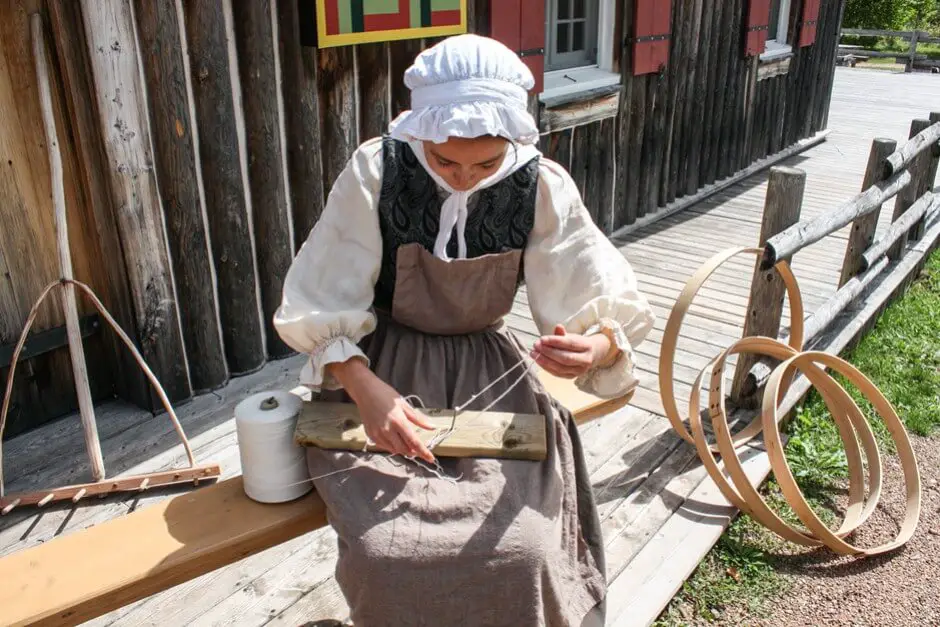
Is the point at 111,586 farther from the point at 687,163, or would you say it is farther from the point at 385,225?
the point at 687,163

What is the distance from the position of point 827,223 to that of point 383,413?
8.21 ft

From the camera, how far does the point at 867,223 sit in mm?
4051

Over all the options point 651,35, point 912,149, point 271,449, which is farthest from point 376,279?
point 651,35

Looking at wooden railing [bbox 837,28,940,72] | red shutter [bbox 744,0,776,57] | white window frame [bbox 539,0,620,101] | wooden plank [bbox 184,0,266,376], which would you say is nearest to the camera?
wooden plank [bbox 184,0,266,376]

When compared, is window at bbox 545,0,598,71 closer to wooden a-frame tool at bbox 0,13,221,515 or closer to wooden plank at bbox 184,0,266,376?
wooden plank at bbox 184,0,266,376

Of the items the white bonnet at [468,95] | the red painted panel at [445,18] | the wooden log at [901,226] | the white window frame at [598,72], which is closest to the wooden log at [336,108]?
the red painted panel at [445,18]

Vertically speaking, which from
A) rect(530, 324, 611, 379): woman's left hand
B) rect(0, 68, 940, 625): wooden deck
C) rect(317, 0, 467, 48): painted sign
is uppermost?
rect(317, 0, 467, 48): painted sign

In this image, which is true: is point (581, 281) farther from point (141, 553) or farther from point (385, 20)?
point (385, 20)

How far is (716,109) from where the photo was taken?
6770 mm

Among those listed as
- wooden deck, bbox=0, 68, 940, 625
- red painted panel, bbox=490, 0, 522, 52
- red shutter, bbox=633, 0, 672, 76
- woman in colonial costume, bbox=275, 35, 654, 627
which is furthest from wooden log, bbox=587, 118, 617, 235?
woman in colonial costume, bbox=275, 35, 654, 627

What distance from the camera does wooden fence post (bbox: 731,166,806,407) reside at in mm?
3051

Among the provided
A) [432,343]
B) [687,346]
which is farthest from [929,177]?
[432,343]

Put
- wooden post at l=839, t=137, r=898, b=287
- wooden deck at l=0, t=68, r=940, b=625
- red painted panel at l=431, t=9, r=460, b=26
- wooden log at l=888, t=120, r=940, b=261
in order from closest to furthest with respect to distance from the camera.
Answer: wooden deck at l=0, t=68, r=940, b=625
red painted panel at l=431, t=9, r=460, b=26
wooden post at l=839, t=137, r=898, b=287
wooden log at l=888, t=120, r=940, b=261

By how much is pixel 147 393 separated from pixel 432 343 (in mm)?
1846
